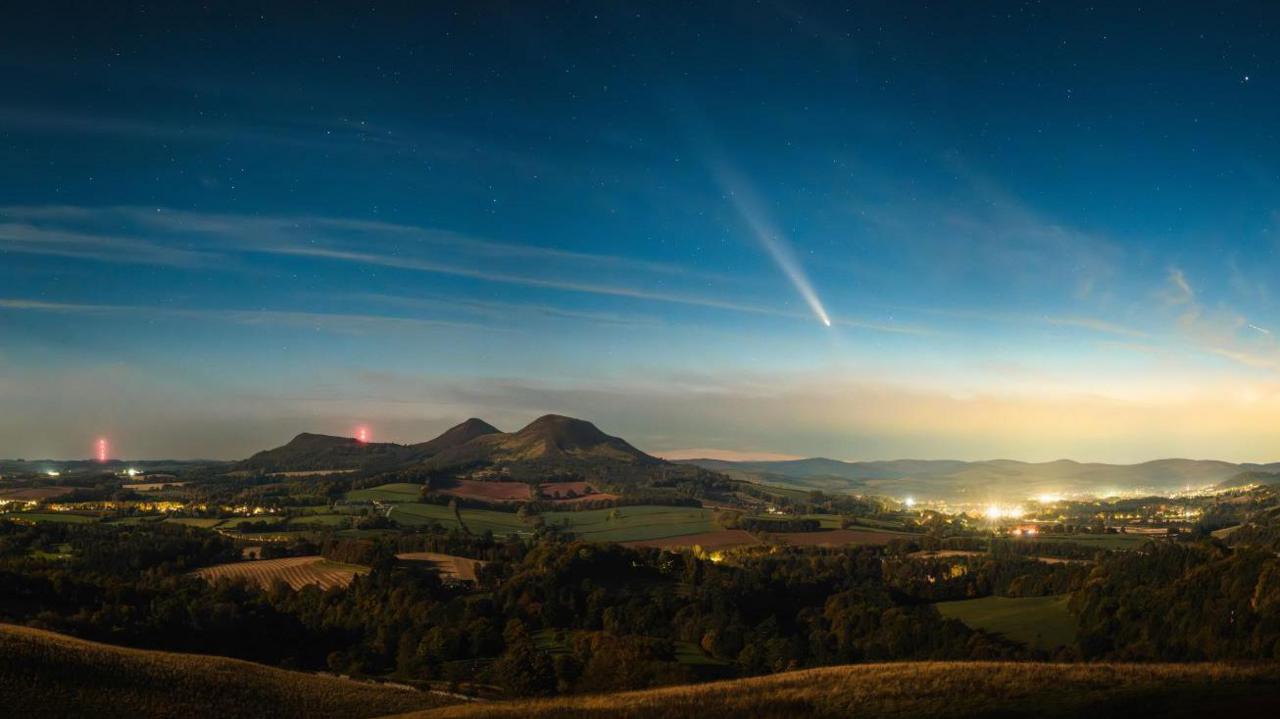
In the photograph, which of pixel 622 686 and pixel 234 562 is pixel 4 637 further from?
pixel 234 562

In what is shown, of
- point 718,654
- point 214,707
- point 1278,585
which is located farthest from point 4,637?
point 1278,585

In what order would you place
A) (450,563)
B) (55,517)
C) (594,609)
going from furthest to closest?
(55,517)
(450,563)
(594,609)

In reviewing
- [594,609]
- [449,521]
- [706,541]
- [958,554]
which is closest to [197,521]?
[449,521]

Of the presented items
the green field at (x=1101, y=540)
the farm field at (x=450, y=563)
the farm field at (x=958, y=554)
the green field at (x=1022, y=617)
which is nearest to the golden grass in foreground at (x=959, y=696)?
the green field at (x=1022, y=617)

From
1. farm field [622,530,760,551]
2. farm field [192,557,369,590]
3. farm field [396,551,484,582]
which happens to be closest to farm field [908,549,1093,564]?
farm field [622,530,760,551]

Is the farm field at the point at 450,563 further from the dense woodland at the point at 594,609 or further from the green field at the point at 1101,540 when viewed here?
the green field at the point at 1101,540

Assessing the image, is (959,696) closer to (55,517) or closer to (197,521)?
(197,521)
